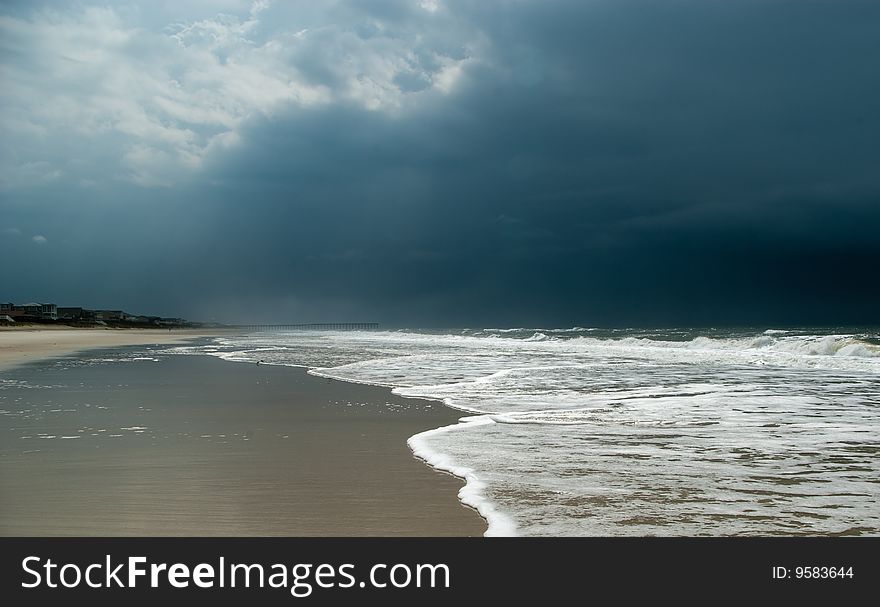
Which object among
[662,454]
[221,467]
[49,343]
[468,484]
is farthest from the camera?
[49,343]

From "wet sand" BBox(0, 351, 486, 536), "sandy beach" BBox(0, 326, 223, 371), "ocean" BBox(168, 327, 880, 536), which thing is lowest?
"sandy beach" BBox(0, 326, 223, 371)

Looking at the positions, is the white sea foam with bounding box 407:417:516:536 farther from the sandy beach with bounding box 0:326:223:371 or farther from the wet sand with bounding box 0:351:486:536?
the sandy beach with bounding box 0:326:223:371

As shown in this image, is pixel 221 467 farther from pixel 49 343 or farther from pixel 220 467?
pixel 49 343

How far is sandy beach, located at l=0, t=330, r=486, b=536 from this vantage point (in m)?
4.39

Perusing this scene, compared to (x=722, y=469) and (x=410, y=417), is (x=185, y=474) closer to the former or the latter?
(x=410, y=417)

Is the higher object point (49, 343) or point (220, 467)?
point (220, 467)

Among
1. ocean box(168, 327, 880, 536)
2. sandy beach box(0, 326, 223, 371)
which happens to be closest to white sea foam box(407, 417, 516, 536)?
ocean box(168, 327, 880, 536)

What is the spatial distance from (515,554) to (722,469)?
302 centimetres

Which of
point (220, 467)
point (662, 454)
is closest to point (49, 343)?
point (220, 467)

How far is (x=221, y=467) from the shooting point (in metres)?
6.12

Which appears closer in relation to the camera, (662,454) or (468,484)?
(468,484)

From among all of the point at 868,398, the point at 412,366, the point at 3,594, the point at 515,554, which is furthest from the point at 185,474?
the point at 412,366

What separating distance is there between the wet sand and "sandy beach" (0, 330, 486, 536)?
1cm

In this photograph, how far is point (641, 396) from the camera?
11.8 meters
